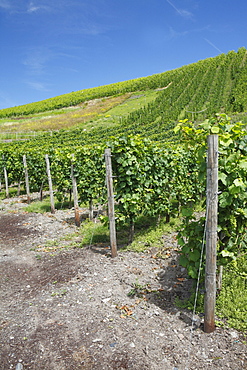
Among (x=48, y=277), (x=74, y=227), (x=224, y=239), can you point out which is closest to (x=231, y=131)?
(x=224, y=239)

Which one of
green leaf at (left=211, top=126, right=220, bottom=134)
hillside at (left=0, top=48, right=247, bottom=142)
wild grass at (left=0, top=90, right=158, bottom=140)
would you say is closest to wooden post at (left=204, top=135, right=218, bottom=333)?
green leaf at (left=211, top=126, right=220, bottom=134)

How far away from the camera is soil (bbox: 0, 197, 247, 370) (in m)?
3.22

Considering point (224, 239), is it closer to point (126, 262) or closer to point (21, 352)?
point (126, 262)

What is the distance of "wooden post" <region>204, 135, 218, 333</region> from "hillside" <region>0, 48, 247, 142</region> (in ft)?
82.4

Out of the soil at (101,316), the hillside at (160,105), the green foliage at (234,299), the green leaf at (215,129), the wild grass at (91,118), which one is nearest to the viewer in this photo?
the soil at (101,316)

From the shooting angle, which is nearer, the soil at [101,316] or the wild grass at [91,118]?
the soil at [101,316]

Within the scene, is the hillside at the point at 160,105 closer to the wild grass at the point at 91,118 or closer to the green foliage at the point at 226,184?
the wild grass at the point at 91,118

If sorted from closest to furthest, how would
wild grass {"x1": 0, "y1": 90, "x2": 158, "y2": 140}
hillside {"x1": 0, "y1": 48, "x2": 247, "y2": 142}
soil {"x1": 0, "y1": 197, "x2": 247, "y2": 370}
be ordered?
soil {"x1": 0, "y1": 197, "x2": 247, "y2": 370} → hillside {"x1": 0, "y1": 48, "x2": 247, "y2": 142} → wild grass {"x1": 0, "y1": 90, "x2": 158, "y2": 140}

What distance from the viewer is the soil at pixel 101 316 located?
3219mm

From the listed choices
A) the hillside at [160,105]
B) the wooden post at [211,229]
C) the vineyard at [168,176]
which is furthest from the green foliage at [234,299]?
the hillside at [160,105]

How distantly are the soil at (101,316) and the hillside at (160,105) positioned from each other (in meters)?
24.2

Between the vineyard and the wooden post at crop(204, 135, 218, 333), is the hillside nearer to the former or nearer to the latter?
the vineyard

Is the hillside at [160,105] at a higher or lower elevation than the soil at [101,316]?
higher

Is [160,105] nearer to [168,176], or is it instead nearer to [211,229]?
[168,176]
